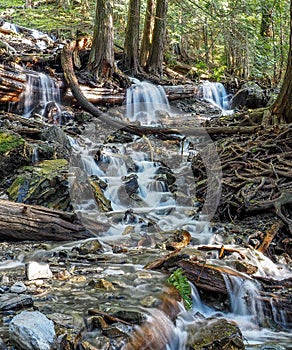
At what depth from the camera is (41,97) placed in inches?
485

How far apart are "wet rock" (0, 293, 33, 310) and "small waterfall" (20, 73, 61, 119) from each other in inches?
347

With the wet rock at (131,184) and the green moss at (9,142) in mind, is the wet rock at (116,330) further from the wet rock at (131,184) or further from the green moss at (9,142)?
the green moss at (9,142)

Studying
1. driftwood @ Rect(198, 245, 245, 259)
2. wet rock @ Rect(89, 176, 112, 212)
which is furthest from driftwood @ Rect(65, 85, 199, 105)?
driftwood @ Rect(198, 245, 245, 259)

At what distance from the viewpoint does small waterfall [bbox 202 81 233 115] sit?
55.9 ft

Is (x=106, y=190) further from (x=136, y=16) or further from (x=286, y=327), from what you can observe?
(x=136, y=16)

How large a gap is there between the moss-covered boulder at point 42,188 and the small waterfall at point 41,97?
4754mm

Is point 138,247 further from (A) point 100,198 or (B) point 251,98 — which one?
(B) point 251,98

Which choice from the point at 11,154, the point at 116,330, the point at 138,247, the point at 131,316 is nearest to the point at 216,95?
the point at 11,154

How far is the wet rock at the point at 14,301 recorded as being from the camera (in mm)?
3107

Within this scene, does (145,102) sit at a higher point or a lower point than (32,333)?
higher

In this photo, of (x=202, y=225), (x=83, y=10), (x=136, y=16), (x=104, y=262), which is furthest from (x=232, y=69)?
(x=104, y=262)

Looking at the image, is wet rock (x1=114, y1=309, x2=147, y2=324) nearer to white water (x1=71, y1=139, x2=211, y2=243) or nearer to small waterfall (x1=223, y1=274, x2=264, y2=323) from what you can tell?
small waterfall (x1=223, y1=274, x2=264, y2=323)

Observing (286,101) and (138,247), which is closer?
(138,247)

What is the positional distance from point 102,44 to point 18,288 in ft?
40.3
